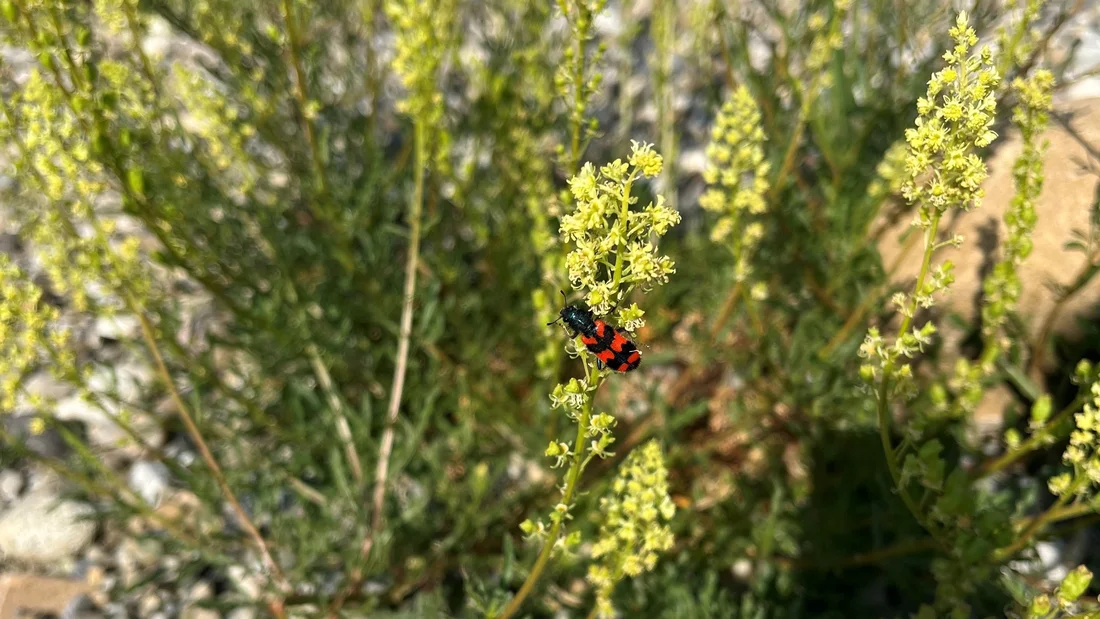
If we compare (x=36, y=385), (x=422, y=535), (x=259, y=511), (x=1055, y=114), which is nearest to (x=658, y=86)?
(x=1055, y=114)

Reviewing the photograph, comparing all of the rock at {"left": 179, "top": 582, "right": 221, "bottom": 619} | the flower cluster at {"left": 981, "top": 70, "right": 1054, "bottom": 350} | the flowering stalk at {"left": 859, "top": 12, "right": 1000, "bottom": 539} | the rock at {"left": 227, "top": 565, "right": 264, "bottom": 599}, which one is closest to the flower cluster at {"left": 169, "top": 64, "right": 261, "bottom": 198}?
the rock at {"left": 227, "top": 565, "right": 264, "bottom": 599}

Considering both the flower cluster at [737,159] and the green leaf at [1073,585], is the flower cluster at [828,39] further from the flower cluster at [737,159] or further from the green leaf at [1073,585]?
the green leaf at [1073,585]

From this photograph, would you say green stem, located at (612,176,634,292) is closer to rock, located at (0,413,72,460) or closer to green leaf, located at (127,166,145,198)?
green leaf, located at (127,166,145,198)

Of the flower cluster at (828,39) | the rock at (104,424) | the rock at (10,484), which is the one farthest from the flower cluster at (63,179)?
the flower cluster at (828,39)

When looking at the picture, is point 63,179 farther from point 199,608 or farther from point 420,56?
point 199,608

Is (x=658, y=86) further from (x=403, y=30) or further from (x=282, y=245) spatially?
(x=282, y=245)

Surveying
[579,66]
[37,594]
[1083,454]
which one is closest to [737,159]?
[579,66]
